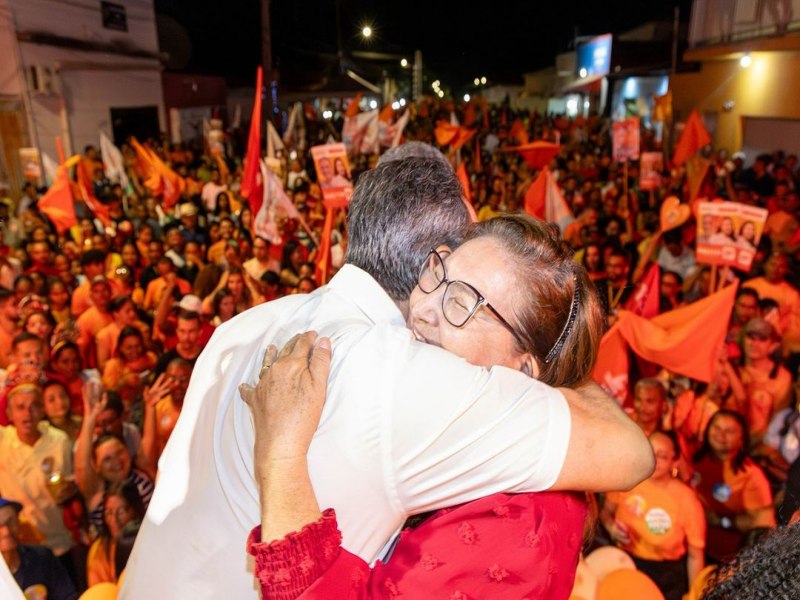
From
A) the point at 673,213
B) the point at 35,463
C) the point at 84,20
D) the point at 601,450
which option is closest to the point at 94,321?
the point at 35,463

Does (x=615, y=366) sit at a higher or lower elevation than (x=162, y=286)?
lower

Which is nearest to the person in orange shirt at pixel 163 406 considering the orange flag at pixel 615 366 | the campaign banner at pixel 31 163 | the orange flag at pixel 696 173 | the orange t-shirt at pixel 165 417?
the orange t-shirt at pixel 165 417

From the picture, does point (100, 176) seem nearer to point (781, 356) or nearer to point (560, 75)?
point (781, 356)

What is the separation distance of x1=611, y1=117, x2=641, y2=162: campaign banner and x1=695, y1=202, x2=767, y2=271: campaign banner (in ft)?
14.8

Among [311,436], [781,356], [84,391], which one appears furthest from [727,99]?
[311,436]

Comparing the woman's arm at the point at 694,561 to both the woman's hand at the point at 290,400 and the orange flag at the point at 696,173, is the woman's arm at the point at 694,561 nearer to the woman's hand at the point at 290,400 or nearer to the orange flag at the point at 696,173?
the woman's hand at the point at 290,400

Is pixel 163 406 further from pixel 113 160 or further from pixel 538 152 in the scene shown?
pixel 113 160

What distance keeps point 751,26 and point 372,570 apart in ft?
53.5

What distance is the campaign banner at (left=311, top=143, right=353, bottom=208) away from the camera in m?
6.59

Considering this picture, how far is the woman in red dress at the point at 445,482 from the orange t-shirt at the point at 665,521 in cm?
219

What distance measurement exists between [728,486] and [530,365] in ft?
9.01

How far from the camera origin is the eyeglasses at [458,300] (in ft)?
4.18

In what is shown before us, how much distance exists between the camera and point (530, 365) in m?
1.35

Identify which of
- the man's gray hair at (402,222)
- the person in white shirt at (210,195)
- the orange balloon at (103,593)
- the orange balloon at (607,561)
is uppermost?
the man's gray hair at (402,222)
